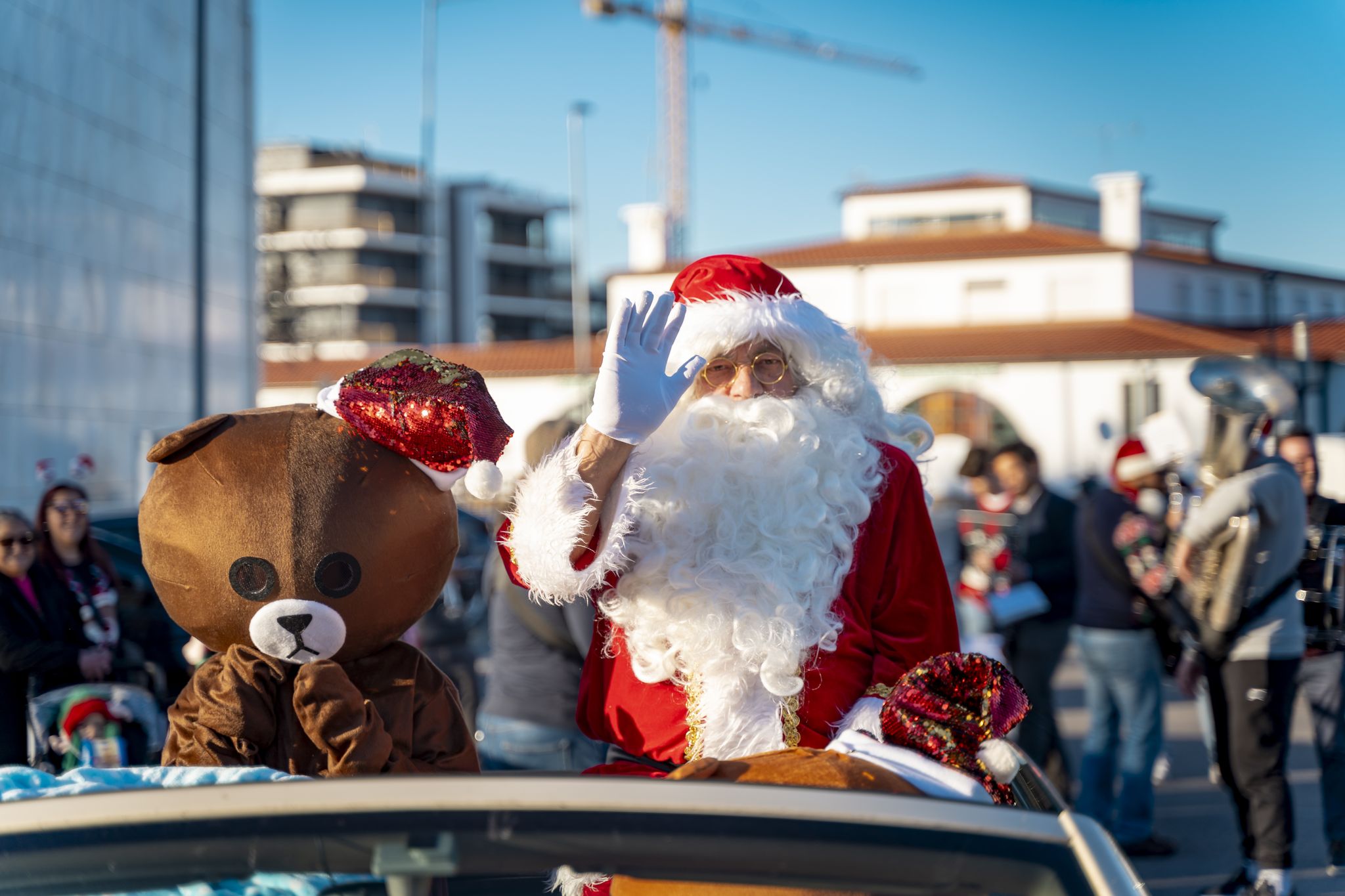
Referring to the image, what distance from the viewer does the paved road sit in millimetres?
5094

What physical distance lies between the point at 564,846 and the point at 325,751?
0.96m

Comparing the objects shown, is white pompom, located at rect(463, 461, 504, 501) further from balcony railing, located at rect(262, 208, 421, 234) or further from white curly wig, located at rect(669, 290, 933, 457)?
balcony railing, located at rect(262, 208, 421, 234)

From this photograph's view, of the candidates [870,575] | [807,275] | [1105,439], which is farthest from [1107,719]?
[807,275]

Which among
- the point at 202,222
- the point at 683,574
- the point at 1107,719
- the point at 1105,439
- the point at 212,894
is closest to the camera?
the point at 212,894

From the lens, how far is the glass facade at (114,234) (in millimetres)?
8484

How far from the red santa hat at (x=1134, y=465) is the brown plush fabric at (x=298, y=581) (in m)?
4.37

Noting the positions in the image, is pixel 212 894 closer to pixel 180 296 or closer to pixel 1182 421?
pixel 1182 421

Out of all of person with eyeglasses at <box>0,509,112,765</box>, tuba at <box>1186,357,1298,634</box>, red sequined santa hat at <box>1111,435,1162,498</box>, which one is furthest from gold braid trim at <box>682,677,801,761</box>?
red sequined santa hat at <box>1111,435,1162,498</box>

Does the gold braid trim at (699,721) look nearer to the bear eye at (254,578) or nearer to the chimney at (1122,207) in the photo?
the bear eye at (254,578)

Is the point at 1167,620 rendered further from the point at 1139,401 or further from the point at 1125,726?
Answer: the point at 1139,401

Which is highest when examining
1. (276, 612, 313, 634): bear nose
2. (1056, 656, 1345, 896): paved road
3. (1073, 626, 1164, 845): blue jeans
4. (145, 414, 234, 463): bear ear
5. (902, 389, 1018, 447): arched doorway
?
(902, 389, 1018, 447): arched doorway

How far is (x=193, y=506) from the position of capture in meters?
2.34

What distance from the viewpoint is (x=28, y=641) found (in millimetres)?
4578

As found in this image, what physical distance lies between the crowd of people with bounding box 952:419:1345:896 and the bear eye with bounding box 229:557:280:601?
2.83 meters
